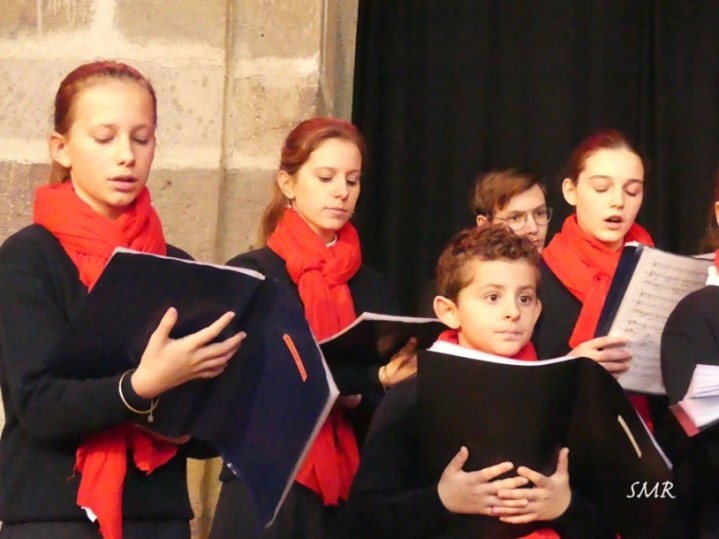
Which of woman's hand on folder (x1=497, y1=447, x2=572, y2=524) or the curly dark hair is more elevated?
the curly dark hair

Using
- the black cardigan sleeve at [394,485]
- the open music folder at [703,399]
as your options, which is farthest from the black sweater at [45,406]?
the open music folder at [703,399]

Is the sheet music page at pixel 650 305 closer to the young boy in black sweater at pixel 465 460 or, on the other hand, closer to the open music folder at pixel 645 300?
the open music folder at pixel 645 300

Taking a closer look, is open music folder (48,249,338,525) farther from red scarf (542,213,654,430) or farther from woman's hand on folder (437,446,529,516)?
red scarf (542,213,654,430)

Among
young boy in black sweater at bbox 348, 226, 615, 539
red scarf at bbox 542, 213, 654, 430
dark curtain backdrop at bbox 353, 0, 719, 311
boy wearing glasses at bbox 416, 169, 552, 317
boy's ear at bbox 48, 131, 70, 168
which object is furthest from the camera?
dark curtain backdrop at bbox 353, 0, 719, 311

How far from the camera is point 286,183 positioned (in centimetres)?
275

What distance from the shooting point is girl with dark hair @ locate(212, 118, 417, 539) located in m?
2.43

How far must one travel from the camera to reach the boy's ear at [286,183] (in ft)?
8.98

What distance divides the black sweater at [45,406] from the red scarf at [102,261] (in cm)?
2

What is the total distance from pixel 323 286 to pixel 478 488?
72cm

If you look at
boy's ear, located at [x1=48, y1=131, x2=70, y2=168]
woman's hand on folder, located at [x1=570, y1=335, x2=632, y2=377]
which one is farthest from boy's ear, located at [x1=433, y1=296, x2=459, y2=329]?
boy's ear, located at [x1=48, y1=131, x2=70, y2=168]

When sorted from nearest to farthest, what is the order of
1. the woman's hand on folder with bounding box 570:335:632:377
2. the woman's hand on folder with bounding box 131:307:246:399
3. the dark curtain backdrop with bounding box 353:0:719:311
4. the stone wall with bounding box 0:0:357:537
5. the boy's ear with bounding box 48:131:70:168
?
the woman's hand on folder with bounding box 131:307:246:399, the boy's ear with bounding box 48:131:70:168, the woman's hand on folder with bounding box 570:335:632:377, the stone wall with bounding box 0:0:357:537, the dark curtain backdrop with bounding box 353:0:719:311

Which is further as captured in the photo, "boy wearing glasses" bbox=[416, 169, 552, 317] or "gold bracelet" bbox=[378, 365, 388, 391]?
"boy wearing glasses" bbox=[416, 169, 552, 317]

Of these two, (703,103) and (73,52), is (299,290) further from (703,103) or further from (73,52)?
(703,103)

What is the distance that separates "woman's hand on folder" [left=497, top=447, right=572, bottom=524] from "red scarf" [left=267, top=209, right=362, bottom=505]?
1.68ft
